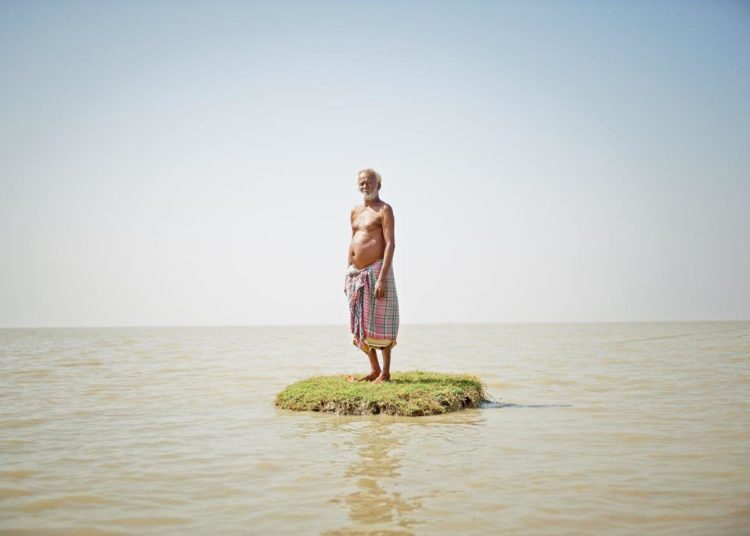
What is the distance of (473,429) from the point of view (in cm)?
705

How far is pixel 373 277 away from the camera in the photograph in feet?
29.6

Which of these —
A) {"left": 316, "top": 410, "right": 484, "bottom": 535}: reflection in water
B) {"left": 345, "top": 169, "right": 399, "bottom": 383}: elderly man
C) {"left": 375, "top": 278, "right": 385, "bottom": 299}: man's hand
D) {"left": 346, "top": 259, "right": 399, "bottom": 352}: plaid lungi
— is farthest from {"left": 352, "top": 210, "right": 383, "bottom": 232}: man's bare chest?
{"left": 316, "top": 410, "right": 484, "bottom": 535}: reflection in water

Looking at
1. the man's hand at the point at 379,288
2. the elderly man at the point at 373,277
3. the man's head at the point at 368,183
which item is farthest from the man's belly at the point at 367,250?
the man's head at the point at 368,183

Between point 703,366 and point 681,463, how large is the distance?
38.5ft

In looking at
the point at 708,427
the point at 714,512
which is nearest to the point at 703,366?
the point at 708,427

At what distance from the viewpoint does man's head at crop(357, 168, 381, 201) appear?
9.08 metres

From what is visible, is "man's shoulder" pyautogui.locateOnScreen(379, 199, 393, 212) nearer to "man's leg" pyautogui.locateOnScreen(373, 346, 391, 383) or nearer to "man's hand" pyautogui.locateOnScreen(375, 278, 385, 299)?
"man's hand" pyautogui.locateOnScreen(375, 278, 385, 299)

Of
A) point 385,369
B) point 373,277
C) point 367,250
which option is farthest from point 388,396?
point 367,250

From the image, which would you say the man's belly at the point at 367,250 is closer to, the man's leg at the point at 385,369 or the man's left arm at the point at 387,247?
the man's left arm at the point at 387,247

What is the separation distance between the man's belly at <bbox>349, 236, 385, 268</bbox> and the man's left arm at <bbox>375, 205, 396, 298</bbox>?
139mm

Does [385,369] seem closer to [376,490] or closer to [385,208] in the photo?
[385,208]

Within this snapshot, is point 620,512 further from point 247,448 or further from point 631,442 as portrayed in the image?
point 247,448

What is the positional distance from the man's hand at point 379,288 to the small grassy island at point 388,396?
129 cm

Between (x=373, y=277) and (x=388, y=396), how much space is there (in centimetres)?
180
